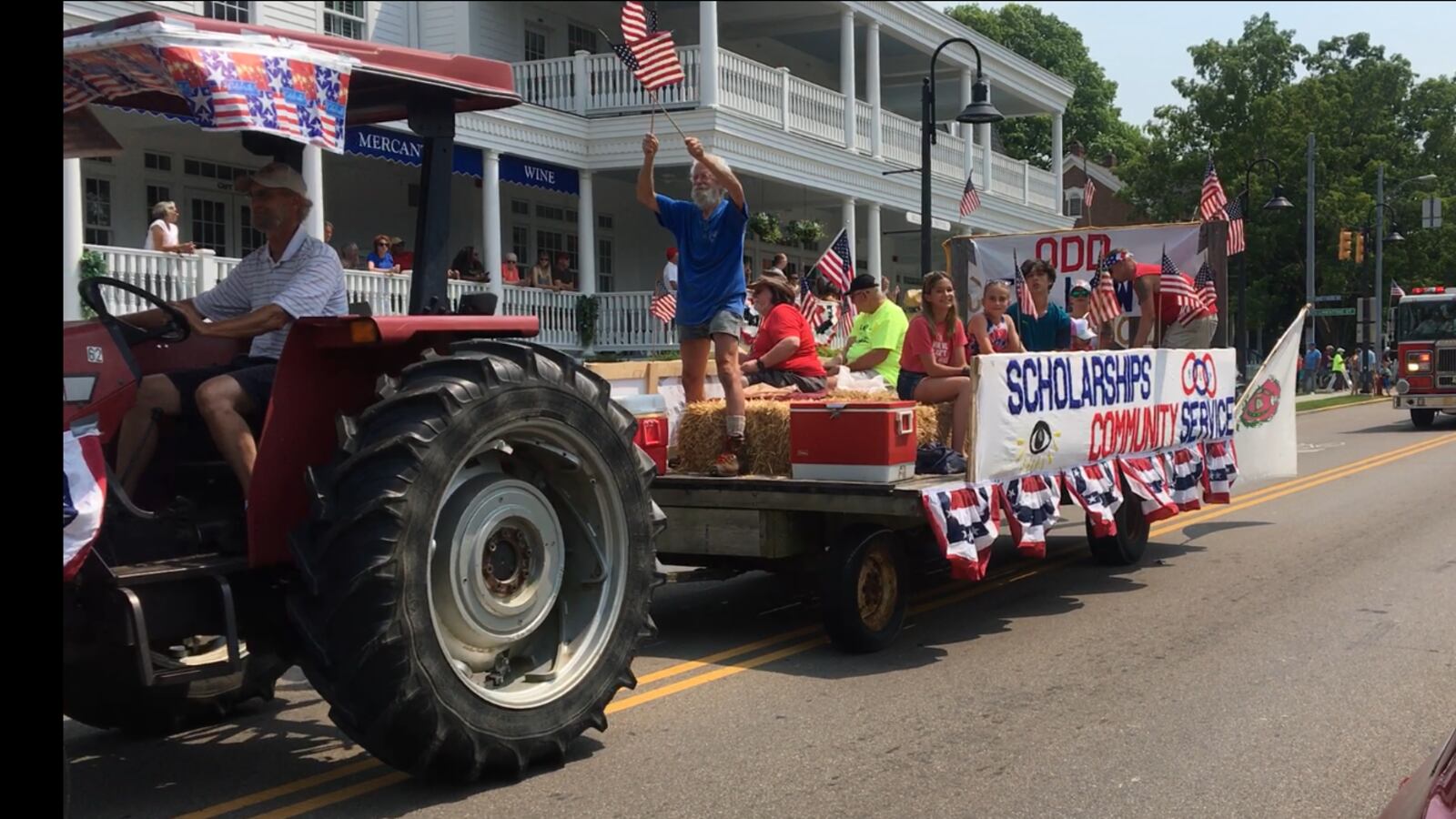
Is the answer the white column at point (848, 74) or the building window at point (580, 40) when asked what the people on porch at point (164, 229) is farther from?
the white column at point (848, 74)

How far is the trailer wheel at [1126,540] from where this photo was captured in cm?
1005

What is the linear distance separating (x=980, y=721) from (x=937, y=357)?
2.96m

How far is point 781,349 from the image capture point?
9.33 metres

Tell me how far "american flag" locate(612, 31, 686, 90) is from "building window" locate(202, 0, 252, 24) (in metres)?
12.0

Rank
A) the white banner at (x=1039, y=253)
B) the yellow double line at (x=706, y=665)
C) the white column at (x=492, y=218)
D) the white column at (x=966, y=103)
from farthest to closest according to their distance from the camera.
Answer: the white column at (x=966, y=103)
the white column at (x=492, y=218)
the white banner at (x=1039, y=253)
the yellow double line at (x=706, y=665)

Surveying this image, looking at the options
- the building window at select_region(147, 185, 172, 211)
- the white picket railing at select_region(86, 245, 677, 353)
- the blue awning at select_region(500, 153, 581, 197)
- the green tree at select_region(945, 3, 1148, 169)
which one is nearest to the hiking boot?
the white picket railing at select_region(86, 245, 677, 353)

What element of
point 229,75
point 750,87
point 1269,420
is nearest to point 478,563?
point 229,75

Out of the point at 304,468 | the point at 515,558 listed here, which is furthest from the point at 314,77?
the point at 515,558

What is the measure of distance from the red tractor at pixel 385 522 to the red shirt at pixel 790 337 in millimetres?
3858

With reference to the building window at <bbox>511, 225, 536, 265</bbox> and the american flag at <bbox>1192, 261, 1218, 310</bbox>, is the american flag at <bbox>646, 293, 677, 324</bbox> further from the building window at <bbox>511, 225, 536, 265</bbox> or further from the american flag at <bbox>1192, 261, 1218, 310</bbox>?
the american flag at <bbox>1192, 261, 1218, 310</bbox>

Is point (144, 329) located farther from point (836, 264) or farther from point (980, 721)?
point (836, 264)

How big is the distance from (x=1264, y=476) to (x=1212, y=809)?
746 centimetres

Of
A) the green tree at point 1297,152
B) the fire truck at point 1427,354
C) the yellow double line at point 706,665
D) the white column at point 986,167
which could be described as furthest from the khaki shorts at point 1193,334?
the green tree at point 1297,152

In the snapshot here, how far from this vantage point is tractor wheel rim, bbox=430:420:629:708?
4.94 meters
